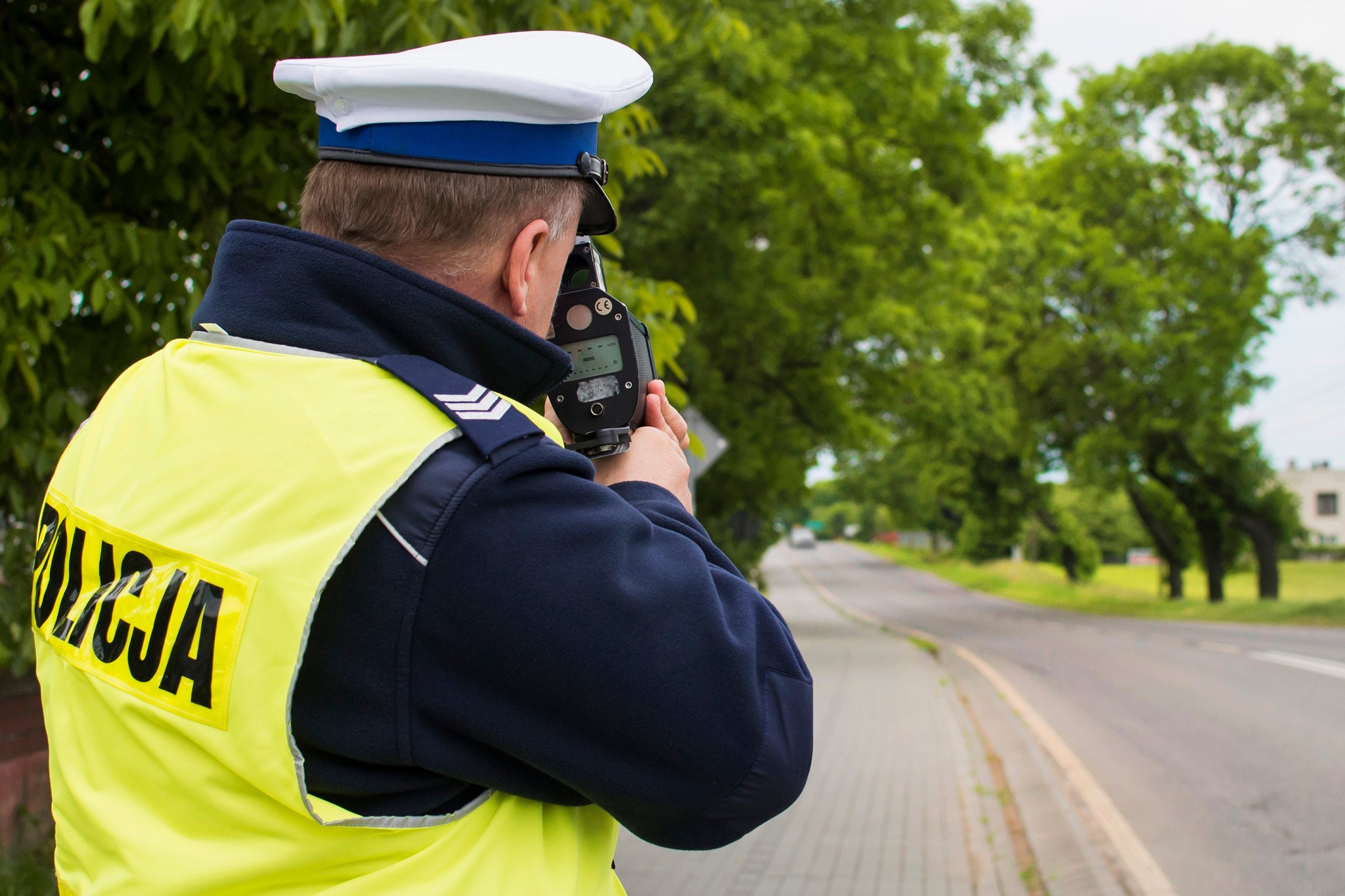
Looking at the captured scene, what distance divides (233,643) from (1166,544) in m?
34.8

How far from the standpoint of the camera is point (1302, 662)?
47.8 feet

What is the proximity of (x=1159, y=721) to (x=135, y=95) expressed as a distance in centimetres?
997

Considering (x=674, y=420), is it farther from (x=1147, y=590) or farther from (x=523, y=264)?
(x=1147, y=590)

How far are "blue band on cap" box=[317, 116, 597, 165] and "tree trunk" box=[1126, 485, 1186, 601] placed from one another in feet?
109

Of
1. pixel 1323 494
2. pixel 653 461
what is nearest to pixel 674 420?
pixel 653 461

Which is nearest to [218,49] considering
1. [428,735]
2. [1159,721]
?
[428,735]

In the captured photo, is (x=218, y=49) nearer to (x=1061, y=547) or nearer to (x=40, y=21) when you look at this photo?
(x=40, y=21)

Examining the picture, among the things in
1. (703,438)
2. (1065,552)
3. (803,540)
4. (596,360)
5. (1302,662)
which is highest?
(703,438)

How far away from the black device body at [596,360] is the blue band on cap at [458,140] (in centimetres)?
27

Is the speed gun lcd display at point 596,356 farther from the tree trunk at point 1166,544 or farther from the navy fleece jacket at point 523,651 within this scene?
the tree trunk at point 1166,544

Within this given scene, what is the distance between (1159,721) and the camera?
10.6 m

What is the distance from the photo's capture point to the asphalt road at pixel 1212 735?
6203mm

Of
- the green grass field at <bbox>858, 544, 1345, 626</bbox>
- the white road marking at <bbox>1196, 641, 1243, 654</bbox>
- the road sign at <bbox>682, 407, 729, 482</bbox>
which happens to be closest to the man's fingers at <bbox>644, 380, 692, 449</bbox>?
the road sign at <bbox>682, 407, 729, 482</bbox>

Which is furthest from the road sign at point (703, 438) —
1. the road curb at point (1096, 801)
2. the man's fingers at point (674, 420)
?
the man's fingers at point (674, 420)
